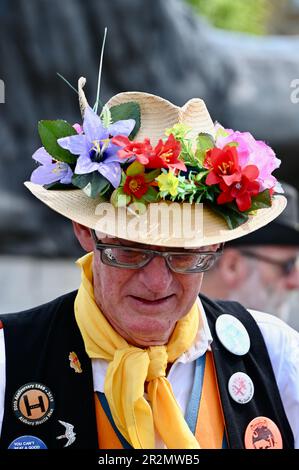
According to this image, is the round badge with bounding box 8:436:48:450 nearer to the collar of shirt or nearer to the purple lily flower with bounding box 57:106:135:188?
the collar of shirt

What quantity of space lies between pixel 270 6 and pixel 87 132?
40.2 feet

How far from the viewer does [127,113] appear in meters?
2.52

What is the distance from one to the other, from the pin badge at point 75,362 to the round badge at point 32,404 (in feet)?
0.33

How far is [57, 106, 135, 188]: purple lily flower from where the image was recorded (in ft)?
7.90

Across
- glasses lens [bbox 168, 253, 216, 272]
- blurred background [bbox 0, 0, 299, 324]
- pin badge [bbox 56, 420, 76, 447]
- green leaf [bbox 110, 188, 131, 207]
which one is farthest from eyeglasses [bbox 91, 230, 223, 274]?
blurred background [bbox 0, 0, 299, 324]

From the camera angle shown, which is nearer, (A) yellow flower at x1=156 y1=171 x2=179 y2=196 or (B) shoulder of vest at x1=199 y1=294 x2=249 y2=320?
(A) yellow flower at x1=156 y1=171 x2=179 y2=196

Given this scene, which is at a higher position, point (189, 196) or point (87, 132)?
point (87, 132)

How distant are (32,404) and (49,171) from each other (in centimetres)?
60

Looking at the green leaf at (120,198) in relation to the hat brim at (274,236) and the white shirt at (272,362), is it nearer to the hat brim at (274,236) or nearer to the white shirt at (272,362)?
the white shirt at (272,362)

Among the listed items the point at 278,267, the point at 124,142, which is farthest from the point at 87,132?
the point at 278,267

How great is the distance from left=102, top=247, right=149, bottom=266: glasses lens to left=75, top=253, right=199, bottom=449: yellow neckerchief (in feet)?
0.62

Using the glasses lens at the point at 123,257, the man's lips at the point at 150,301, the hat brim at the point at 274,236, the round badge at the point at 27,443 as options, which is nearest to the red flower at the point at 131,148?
the glasses lens at the point at 123,257

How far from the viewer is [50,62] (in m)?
7.95
